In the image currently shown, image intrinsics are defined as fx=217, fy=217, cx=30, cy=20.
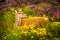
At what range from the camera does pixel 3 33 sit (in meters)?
9.10

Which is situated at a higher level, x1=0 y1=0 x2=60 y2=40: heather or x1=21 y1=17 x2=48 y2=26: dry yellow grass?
x1=21 y1=17 x2=48 y2=26: dry yellow grass

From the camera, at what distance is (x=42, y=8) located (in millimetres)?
10945

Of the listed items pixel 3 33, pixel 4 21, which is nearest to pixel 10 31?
pixel 3 33

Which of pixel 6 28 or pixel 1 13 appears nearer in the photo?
pixel 6 28

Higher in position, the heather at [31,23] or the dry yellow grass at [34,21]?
the dry yellow grass at [34,21]

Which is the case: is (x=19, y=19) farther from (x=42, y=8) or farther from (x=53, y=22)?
(x=42, y=8)

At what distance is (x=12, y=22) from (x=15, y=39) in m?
1.47

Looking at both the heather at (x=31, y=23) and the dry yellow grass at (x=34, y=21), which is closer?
the heather at (x=31, y=23)

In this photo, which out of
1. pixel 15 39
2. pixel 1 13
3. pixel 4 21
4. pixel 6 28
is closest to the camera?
pixel 15 39

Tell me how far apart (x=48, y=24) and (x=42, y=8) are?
78.3 inches

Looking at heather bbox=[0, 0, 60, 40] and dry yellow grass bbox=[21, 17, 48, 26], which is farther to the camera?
dry yellow grass bbox=[21, 17, 48, 26]

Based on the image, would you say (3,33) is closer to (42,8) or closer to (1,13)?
(1,13)

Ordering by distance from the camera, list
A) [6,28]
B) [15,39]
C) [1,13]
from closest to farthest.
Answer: [15,39], [6,28], [1,13]

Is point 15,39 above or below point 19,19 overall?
below
